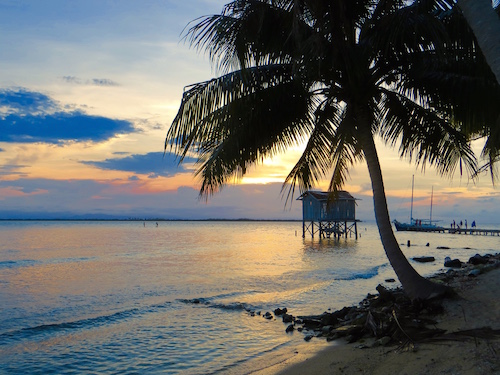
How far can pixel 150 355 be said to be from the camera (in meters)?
9.38

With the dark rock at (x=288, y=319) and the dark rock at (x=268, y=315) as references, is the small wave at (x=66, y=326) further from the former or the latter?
the dark rock at (x=288, y=319)

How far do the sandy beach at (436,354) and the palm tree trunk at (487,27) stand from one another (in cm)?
342

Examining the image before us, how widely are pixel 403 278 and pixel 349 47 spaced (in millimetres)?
4861

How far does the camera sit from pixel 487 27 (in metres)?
4.15

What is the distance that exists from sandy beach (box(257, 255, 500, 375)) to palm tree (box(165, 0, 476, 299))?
0.90 m

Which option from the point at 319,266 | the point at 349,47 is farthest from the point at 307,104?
the point at 319,266

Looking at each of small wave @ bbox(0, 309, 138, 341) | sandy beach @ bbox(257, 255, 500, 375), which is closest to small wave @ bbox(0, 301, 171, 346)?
small wave @ bbox(0, 309, 138, 341)

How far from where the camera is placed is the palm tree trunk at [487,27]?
13.3 ft

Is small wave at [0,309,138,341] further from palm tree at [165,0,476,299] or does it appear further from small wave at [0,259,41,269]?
small wave at [0,259,41,269]

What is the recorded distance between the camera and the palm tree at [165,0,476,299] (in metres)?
7.87

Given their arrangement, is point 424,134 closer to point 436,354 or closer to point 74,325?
point 436,354

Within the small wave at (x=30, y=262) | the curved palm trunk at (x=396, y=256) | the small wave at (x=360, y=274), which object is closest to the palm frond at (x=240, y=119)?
the curved palm trunk at (x=396, y=256)

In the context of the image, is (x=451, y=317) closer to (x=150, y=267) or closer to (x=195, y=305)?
(x=195, y=305)

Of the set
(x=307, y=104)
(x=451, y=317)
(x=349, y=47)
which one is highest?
(x=349, y=47)
